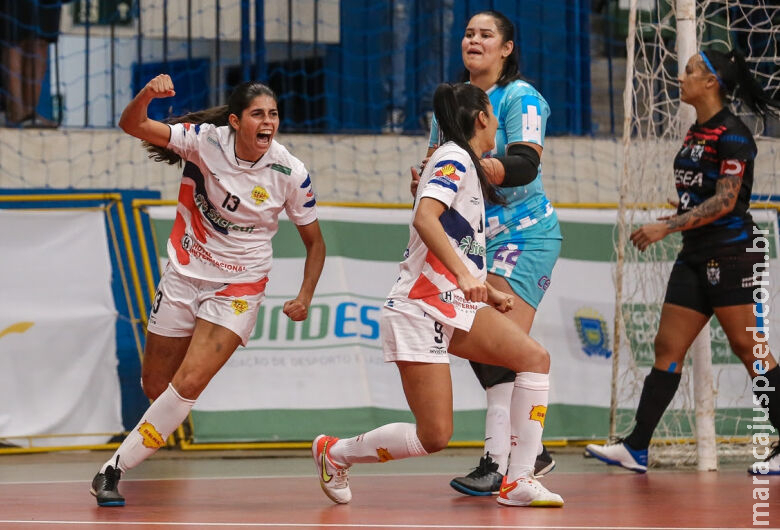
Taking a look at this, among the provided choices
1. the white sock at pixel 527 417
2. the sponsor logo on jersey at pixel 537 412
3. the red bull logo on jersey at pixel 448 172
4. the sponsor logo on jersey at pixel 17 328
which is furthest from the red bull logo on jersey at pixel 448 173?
the sponsor logo on jersey at pixel 17 328

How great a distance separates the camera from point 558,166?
919cm

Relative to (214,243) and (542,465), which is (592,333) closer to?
(542,465)

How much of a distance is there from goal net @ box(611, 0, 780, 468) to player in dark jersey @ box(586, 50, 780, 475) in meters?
0.44

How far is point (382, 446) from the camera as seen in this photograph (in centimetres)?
488

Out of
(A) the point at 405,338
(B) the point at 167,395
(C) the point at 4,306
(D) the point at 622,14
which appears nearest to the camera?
(A) the point at 405,338

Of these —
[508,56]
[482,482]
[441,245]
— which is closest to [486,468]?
[482,482]

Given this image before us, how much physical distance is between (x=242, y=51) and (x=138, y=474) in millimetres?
4043

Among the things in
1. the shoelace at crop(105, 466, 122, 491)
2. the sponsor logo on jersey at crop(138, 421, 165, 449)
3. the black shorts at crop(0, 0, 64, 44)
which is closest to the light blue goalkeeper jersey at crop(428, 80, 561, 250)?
the sponsor logo on jersey at crop(138, 421, 165, 449)

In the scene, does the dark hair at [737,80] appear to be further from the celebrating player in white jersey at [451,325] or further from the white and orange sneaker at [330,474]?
the white and orange sneaker at [330,474]

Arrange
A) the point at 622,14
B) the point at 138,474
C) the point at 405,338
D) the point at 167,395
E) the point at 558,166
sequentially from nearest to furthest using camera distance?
1. the point at 405,338
2. the point at 167,395
3. the point at 138,474
4. the point at 558,166
5. the point at 622,14

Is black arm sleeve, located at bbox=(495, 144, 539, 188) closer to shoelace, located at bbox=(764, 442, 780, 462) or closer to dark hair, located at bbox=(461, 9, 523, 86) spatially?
dark hair, located at bbox=(461, 9, 523, 86)

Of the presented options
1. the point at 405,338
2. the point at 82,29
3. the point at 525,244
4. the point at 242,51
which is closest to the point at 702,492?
the point at 525,244

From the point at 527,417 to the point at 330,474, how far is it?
2.74 feet

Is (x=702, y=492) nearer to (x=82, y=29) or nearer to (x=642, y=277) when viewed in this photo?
(x=642, y=277)
